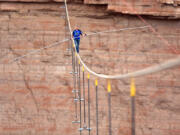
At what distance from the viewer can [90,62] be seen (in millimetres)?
11453

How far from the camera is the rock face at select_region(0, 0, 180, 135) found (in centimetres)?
1138

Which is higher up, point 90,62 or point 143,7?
point 143,7

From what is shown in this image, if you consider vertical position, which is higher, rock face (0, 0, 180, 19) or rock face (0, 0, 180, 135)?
rock face (0, 0, 180, 19)

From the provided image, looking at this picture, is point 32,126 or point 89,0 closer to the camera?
point 89,0

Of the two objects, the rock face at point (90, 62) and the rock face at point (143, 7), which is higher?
the rock face at point (143, 7)

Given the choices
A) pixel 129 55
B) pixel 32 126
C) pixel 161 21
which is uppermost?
pixel 161 21

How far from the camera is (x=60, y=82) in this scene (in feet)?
38.0

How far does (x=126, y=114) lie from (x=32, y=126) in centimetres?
294

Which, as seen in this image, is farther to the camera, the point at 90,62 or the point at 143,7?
the point at 90,62

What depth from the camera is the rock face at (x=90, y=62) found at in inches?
448

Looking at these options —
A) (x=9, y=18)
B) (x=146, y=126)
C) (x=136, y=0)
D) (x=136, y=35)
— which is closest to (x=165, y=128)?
(x=146, y=126)

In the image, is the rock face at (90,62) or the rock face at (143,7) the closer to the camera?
the rock face at (143,7)

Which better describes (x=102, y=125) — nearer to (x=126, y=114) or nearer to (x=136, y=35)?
(x=126, y=114)

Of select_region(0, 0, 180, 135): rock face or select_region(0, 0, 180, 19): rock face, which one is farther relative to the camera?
select_region(0, 0, 180, 135): rock face
